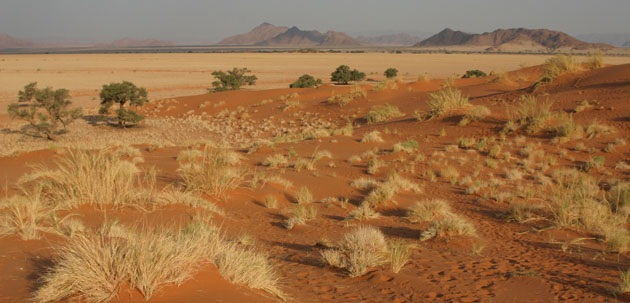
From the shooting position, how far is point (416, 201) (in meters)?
9.70

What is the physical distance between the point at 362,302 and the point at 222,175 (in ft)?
18.7

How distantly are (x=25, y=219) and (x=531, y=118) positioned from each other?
1518cm

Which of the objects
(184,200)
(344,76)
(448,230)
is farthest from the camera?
(344,76)

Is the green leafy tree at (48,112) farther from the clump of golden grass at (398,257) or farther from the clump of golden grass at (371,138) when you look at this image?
the clump of golden grass at (398,257)

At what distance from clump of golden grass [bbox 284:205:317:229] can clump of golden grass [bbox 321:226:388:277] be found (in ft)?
6.83

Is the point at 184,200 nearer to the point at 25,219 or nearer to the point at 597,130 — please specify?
the point at 25,219

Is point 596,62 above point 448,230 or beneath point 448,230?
above

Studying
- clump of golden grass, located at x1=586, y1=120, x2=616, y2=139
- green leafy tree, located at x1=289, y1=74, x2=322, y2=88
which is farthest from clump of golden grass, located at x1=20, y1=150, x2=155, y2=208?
green leafy tree, located at x1=289, y1=74, x2=322, y2=88

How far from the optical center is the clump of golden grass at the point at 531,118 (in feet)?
51.0

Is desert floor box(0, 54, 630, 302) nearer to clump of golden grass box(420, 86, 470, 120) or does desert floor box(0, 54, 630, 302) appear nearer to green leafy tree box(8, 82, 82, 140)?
clump of golden grass box(420, 86, 470, 120)

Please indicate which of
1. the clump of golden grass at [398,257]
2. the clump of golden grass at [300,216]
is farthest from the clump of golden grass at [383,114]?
the clump of golden grass at [398,257]

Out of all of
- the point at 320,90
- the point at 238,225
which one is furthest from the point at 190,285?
the point at 320,90

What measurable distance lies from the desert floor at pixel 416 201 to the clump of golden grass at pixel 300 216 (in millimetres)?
78

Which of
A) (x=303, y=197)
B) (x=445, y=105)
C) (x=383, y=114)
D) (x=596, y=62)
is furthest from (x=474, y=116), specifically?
(x=303, y=197)
